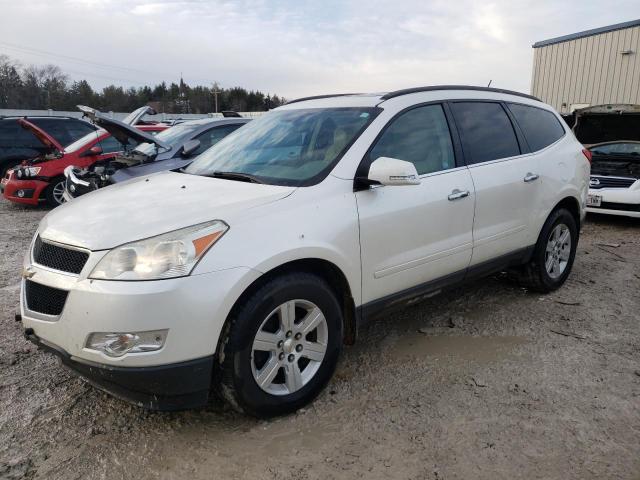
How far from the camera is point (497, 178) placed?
3.95 m

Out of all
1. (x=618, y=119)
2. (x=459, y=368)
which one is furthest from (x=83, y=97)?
(x=459, y=368)

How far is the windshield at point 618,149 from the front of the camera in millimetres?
9062

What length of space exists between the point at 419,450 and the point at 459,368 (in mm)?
972

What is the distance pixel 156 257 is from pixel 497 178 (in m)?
2.66

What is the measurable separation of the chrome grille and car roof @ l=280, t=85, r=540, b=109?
14.5 feet

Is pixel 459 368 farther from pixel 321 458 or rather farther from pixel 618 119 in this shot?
pixel 618 119

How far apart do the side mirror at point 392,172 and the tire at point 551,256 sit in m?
2.14

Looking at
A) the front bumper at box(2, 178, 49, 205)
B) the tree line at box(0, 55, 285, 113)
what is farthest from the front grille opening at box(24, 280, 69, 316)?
the tree line at box(0, 55, 285, 113)

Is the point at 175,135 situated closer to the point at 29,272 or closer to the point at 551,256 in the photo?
the point at 29,272

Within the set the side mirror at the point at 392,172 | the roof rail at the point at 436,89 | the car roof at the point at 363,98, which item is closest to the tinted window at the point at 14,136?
the car roof at the point at 363,98

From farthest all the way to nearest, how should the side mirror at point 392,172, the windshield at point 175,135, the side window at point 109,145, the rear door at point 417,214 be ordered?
the side window at point 109,145, the windshield at point 175,135, the rear door at point 417,214, the side mirror at point 392,172

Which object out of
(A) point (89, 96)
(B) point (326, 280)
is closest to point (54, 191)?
(B) point (326, 280)

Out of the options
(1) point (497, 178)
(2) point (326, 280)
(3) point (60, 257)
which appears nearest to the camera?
(3) point (60, 257)

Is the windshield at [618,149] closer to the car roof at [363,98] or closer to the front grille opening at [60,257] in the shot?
the car roof at [363,98]
